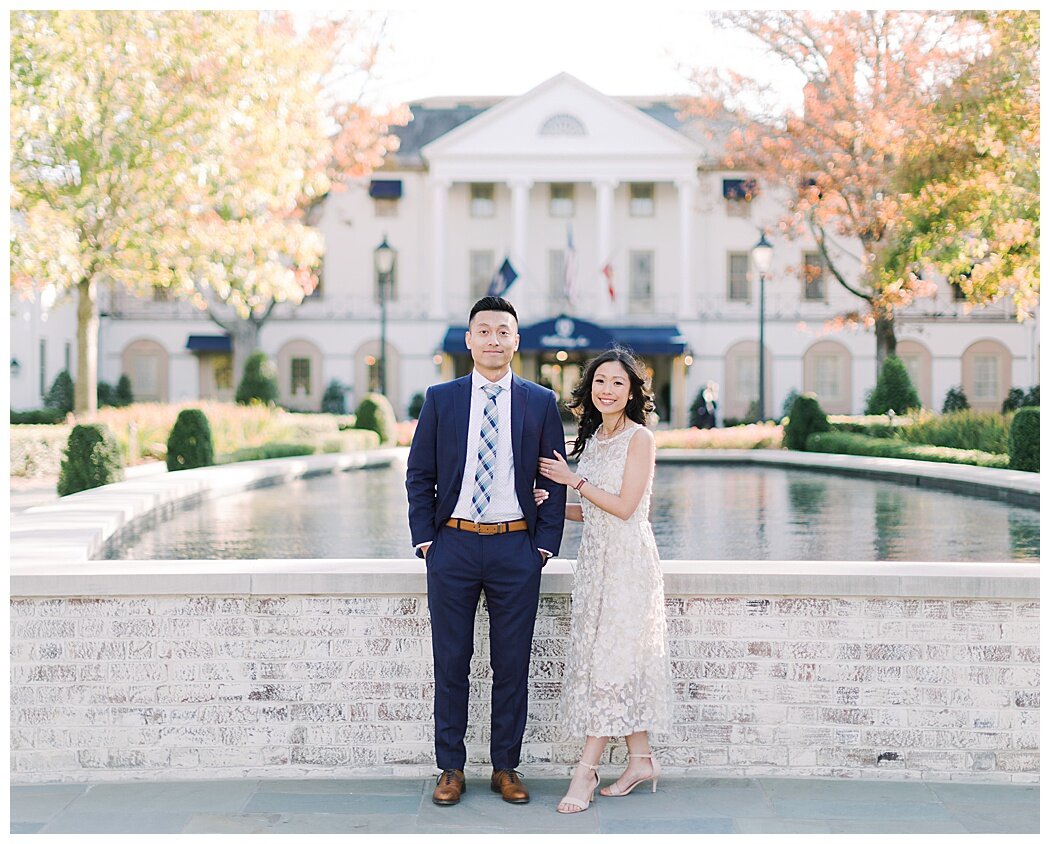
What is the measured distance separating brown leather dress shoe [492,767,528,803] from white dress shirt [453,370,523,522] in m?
1.05

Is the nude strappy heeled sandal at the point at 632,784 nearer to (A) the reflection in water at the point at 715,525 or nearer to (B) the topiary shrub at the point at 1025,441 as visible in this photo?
(A) the reflection in water at the point at 715,525

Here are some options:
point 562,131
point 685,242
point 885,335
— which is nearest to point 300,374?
point 562,131

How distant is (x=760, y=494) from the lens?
13586mm

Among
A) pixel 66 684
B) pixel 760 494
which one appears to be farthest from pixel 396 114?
pixel 66 684

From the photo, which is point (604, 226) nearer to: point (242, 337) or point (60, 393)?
→ point (242, 337)

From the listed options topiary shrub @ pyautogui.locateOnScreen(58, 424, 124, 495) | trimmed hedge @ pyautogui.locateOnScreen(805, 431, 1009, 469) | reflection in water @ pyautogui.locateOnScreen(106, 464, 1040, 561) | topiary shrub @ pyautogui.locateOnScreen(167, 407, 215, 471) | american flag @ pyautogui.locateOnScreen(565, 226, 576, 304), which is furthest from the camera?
american flag @ pyautogui.locateOnScreen(565, 226, 576, 304)

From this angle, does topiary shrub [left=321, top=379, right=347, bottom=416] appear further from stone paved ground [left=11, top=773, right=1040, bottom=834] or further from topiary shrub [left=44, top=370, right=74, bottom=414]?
stone paved ground [left=11, top=773, right=1040, bottom=834]

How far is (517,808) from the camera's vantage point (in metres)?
4.48

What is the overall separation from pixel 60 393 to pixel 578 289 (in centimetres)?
1608

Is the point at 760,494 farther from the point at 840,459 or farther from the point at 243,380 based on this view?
the point at 243,380

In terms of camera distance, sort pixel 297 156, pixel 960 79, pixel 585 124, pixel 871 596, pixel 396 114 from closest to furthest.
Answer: pixel 871 596, pixel 960 79, pixel 297 156, pixel 396 114, pixel 585 124

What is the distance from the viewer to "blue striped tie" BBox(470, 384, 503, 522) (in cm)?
445

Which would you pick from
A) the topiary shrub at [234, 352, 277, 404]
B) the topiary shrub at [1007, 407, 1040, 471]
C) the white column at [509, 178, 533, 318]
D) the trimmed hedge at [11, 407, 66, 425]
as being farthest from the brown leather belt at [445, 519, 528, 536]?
the white column at [509, 178, 533, 318]

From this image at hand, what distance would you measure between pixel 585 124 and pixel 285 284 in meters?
20.7
